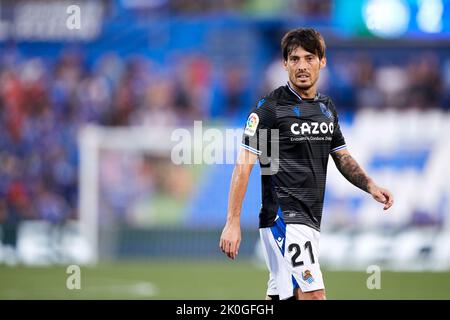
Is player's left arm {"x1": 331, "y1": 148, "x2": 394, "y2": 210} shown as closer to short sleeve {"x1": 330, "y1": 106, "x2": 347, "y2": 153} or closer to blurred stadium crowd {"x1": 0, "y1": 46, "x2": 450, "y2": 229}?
short sleeve {"x1": 330, "y1": 106, "x2": 347, "y2": 153}

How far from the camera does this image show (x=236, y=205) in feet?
21.5

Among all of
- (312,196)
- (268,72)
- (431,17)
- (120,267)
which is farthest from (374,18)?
(312,196)

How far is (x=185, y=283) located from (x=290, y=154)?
7610mm

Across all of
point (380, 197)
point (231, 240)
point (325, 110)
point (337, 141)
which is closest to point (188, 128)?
point (337, 141)

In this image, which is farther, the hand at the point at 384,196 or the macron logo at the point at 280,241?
the hand at the point at 384,196

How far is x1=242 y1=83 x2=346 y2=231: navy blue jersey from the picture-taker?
675 cm

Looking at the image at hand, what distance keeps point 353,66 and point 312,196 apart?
14.9m

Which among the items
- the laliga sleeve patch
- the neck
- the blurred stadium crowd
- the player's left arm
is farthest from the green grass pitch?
the laliga sleeve patch

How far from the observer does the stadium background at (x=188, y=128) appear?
16547 mm

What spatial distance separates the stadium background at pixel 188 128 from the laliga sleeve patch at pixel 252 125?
Result: 5910mm

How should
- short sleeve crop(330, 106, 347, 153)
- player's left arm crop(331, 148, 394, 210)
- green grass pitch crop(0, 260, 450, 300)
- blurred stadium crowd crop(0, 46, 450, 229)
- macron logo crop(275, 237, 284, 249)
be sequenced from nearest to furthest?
macron logo crop(275, 237, 284, 249)
player's left arm crop(331, 148, 394, 210)
short sleeve crop(330, 106, 347, 153)
green grass pitch crop(0, 260, 450, 300)
blurred stadium crowd crop(0, 46, 450, 229)

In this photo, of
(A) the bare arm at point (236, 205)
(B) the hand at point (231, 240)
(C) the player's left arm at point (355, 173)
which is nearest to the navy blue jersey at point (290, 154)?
(A) the bare arm at point (236, 205)

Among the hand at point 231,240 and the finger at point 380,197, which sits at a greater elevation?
the finger at point 380,197

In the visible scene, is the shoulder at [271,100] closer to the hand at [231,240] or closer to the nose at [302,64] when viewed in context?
the nose at [302,64]
